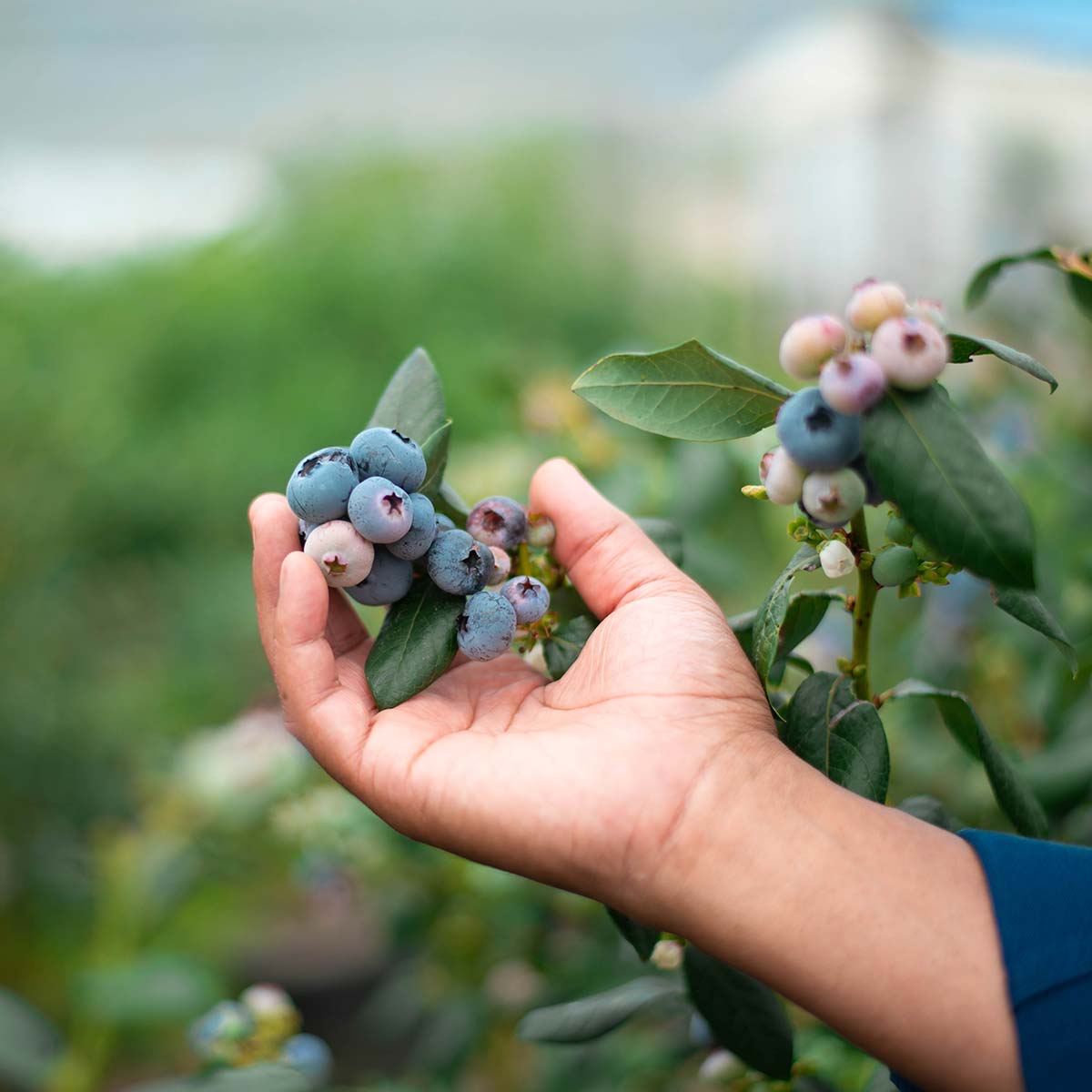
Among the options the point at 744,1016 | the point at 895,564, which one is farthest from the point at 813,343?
the point at 744,1016

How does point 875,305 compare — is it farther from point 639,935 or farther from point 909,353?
point 639,935

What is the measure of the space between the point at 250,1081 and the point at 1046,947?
54cm

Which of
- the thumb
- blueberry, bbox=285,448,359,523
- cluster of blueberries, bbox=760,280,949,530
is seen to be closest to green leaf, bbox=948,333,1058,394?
cluster of blueberries, bbox=760,280,949,530

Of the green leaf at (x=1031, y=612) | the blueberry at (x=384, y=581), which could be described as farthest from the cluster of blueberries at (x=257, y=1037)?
the green leaf at (x=1031, y=612)

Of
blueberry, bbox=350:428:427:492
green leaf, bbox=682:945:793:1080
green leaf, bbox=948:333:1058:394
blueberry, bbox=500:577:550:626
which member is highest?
green leaf, bbox=948:333:1058:394

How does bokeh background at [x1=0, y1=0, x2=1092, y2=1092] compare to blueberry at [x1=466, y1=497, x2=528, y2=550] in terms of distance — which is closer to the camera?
blueberry at [x1=466, y1=497, x2=528, y2=550]

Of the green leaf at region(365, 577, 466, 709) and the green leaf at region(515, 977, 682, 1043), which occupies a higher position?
the green leaf at region(365, 577, 466, 709)

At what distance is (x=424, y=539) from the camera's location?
24.6 inches

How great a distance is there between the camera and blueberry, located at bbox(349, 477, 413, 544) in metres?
0.59

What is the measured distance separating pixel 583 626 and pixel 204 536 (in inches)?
123

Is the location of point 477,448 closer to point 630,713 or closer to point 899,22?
point 630,713

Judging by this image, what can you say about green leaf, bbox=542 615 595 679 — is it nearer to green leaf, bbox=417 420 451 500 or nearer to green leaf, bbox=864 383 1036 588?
green leaf, bbox=417 420 451 500

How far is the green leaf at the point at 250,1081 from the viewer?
715mm

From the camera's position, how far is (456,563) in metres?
0.63
